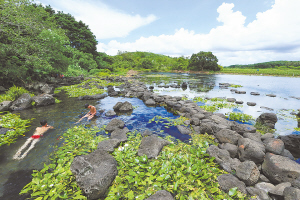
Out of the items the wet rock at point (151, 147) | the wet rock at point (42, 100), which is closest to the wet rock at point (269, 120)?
the wet rock at point (151, 147)

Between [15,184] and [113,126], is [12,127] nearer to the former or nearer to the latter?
[15,184]

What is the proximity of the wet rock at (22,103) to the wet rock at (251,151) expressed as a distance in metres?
19.8

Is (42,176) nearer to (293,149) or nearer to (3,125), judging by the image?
(3,125)

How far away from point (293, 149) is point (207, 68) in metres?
88.8

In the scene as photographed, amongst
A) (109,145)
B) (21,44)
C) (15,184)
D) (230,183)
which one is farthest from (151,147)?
(21,44)

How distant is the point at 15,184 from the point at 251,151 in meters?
10.8

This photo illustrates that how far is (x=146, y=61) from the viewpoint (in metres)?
102

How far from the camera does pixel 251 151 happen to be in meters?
6.41

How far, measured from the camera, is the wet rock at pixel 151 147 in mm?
6688

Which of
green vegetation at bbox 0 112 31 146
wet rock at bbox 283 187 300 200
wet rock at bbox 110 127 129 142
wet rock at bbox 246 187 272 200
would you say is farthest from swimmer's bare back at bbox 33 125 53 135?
wet rock at bbox 283 187 300 200

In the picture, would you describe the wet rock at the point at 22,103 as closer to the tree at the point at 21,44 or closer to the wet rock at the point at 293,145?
the tree at the point at 21,44

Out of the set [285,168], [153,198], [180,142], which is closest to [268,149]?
[285,168]

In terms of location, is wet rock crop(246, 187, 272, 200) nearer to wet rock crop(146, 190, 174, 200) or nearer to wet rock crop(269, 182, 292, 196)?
wet rock crop(269, 182, 292, 196)

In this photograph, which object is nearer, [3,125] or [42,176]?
[42,176]
